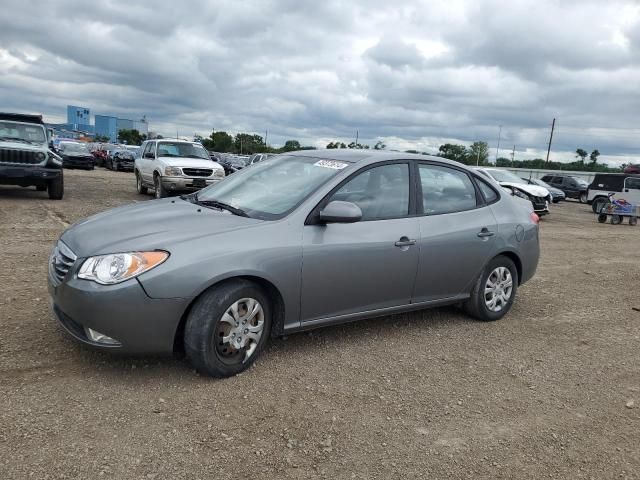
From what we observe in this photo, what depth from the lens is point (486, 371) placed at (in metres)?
4.06

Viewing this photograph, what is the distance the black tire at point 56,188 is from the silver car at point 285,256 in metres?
9.60

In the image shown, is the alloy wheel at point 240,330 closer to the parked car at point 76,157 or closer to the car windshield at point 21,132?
the car windshield at point 21,132

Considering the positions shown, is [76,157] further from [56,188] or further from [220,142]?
[220,142]

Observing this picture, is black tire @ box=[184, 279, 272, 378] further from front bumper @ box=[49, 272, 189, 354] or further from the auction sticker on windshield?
the auction sticker on windshield

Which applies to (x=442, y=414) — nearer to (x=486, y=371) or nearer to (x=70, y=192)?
(x=486, y=371)

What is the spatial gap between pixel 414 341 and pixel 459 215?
121cm

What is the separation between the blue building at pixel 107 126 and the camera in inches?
5162

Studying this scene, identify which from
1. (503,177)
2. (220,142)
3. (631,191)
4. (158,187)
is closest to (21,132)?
(158,187)

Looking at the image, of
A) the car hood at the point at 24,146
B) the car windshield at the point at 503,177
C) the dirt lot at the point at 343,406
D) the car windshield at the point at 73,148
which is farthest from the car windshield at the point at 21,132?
the car windshield at the point at 73,148

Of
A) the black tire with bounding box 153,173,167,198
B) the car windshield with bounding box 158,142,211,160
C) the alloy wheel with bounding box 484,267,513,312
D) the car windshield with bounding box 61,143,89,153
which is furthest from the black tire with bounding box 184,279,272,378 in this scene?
the car windshield with bounding box 61,143,89,153

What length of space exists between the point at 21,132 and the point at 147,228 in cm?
1115

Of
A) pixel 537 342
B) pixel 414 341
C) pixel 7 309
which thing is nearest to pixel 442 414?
pixel 414 341

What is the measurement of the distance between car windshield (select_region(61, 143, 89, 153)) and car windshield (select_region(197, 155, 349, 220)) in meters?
29.6

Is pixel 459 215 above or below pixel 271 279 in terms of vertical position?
above
